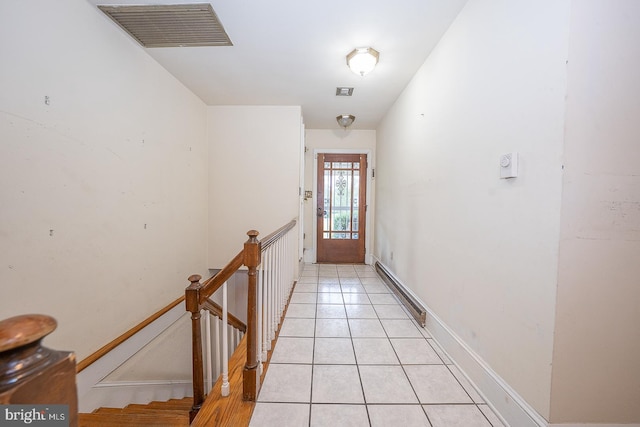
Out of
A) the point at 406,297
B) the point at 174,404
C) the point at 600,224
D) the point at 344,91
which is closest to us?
the point at 600,224

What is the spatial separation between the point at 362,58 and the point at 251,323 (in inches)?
90.3

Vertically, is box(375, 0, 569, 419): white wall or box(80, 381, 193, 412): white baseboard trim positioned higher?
box(375, 0, 569, 419): white wall

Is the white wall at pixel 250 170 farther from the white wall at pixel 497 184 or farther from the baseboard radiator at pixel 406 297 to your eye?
the white wall at pixel 497 184

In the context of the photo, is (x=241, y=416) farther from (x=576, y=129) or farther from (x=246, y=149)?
(x=246, y=149)

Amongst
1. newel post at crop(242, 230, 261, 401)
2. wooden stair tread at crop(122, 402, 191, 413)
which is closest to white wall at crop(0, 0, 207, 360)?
wooden stair tread at crop(122, 402, 191, 413)

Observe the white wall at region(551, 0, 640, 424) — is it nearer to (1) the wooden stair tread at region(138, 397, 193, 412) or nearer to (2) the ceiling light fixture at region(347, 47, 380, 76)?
(2) the ceiling light fixture at region(347, 47, 380, 76)

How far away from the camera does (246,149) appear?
12.2 ft

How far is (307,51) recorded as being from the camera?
7.75 ft

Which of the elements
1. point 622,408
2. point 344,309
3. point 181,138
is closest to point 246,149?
point 181,138

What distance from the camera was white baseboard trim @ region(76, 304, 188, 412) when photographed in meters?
1.85

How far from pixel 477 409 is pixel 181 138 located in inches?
141

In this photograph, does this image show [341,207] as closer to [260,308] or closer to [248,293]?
[260,308]

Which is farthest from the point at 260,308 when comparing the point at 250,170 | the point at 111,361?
the point at 250,170

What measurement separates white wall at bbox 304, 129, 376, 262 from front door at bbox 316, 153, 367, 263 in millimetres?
116
